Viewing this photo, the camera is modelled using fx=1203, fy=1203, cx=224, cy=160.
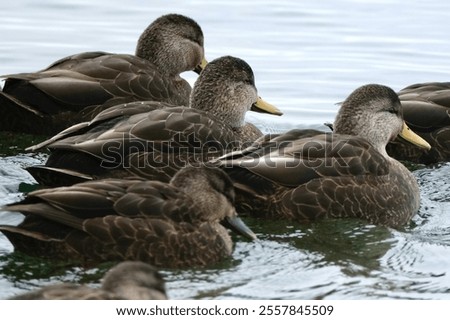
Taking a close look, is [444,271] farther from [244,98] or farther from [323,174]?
[244,98]

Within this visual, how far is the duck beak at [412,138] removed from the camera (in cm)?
1131

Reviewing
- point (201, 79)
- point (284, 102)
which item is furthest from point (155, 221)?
point (284, 102)

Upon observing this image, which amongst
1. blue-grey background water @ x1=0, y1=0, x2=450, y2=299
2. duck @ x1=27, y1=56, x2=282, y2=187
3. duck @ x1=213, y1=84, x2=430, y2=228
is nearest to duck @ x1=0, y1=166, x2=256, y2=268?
blue-grey background water @ x1=0, y1=0, x2=450, y2=299

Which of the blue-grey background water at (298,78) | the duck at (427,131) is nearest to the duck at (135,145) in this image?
the blue-grey background water at (298,78)

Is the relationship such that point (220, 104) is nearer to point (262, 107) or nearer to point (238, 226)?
point (262, 107)

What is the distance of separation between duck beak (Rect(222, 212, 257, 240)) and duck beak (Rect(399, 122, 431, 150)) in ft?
9.20

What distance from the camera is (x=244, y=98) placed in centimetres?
1164

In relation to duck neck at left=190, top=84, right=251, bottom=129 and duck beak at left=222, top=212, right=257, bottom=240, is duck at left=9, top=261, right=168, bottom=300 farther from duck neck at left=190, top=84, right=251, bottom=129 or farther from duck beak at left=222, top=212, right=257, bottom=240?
duck neck at left=190, top=84, right=251, bottom=129

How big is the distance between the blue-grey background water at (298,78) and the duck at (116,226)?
0.14 metres

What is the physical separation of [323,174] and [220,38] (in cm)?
789

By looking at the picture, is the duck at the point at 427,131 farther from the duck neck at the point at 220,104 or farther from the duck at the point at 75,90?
the duck at the point at 75,90

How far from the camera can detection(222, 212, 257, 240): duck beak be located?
891 cm

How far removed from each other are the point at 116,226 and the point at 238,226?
1.05 m

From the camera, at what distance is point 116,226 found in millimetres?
8352
